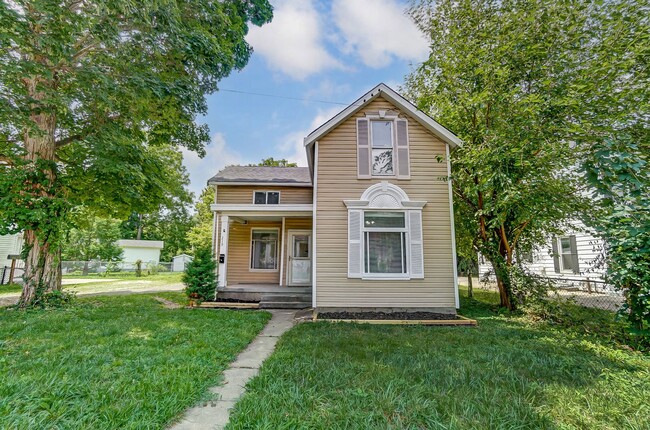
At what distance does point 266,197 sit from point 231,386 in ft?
29.4

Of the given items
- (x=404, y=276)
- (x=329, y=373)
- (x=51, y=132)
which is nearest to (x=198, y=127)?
(x=51, y=132)

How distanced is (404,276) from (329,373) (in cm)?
446

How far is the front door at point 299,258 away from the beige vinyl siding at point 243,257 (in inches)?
36.8

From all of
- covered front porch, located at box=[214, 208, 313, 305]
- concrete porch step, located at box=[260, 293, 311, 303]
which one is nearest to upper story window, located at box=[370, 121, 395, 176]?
covered front porch, located at box=[214, 208, 313, 305]

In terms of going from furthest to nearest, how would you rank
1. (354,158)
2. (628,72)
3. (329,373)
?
(354,158) → (628,72) → (329,373)

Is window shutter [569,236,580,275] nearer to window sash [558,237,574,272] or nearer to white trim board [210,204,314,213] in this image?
window sash [558,237,574,272]

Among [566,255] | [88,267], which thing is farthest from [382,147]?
[88,267]

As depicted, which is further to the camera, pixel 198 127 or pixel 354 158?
pixel 198 127

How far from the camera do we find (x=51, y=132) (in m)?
7.54


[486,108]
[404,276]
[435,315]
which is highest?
[486,108]

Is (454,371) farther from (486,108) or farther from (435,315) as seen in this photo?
(486,108)

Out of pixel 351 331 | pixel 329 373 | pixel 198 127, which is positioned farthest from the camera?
pixel 198 127

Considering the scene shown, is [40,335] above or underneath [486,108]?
Answer: underneath

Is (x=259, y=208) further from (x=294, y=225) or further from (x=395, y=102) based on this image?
(x=395, y=102)
